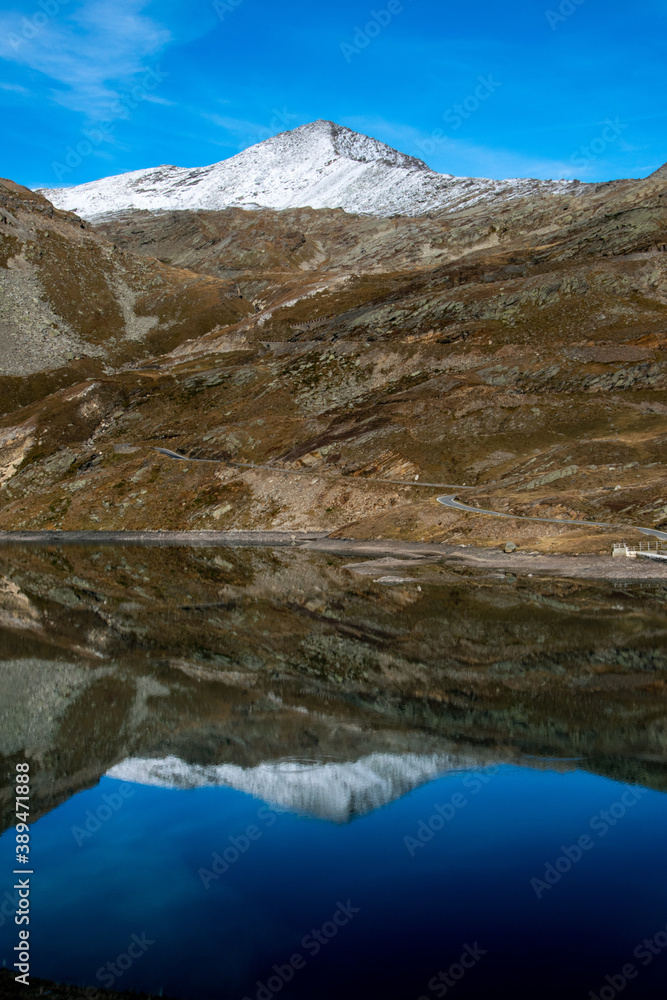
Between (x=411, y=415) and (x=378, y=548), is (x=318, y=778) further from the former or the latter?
(x=411, y=415)

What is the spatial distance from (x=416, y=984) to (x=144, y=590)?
2159 inches

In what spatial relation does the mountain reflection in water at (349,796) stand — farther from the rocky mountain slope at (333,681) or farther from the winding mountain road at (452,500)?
the winding mountain road at (452,500)

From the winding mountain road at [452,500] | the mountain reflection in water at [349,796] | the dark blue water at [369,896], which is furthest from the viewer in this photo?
the winding mountain road at [452,500]

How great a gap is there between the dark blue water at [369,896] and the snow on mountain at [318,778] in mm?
646

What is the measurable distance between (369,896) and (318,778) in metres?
6.94

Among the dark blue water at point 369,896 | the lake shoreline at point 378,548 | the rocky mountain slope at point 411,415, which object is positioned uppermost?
the rocky mountain slope at point 411,415

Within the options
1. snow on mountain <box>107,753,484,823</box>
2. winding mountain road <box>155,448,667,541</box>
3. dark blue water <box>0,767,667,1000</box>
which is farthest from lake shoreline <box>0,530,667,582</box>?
dark blue water <box>0,767,667,1000</box>

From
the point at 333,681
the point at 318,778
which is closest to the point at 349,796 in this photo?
the point at 318,778

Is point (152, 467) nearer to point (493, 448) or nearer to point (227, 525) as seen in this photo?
point (227, 525)

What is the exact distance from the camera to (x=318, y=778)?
2323 cm

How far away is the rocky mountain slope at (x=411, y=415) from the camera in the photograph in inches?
3509

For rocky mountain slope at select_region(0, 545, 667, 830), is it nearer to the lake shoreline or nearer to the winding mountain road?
the lake shoreline

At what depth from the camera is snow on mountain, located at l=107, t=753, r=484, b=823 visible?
21.6 meters

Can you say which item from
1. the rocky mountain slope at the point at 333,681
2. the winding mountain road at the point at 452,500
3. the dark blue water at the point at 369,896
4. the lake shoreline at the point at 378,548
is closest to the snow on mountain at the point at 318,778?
the rocky mountain slope at the point at 333,681
